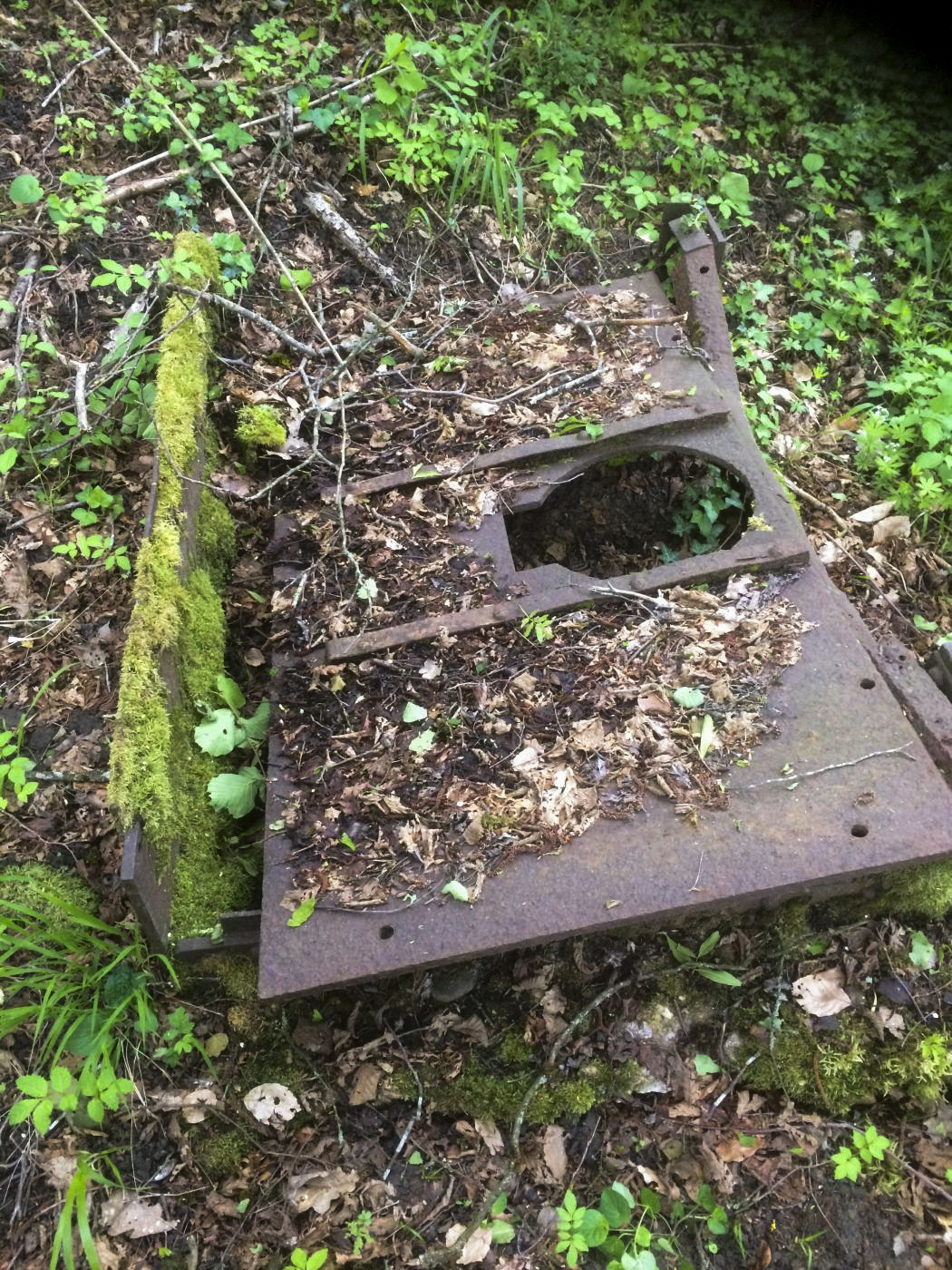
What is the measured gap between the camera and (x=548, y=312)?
3166 mm

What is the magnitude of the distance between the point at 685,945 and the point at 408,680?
44.2 inches

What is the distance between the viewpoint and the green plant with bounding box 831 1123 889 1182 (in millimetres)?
2057

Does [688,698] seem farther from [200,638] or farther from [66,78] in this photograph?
[66,78]

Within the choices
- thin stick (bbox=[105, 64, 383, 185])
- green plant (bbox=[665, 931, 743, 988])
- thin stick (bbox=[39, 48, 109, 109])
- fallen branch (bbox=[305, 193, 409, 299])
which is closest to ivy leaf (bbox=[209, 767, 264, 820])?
green plant (bbox=[665, 931, 743, 988])

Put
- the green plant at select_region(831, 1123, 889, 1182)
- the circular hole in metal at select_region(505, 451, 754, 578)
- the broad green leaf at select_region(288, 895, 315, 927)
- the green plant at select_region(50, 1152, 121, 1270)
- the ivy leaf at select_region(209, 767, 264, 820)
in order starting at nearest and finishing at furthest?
the green plant at select_region(50, 1152, 121, 1270)
the broad green leaf at select_region(288, 895, 315, 927)
the green plant at select_region(831, 1123, 889, 1182)
the ivy leaf at select_region(209, 767, 264, 820)
the circular hole in metal at select_region(505, 451, 754, 578)

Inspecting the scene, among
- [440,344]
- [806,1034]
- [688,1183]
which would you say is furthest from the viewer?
[440,344]

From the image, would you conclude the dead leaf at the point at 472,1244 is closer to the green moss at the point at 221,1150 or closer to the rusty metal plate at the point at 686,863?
the green moss at the point at 221,1150

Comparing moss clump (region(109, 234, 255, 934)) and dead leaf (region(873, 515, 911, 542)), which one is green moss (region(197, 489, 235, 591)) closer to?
moss clump (region(109, 234, 255, 934))

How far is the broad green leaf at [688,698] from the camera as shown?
2.16 meters

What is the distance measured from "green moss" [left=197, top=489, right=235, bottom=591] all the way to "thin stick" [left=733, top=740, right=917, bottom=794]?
1.77 metres

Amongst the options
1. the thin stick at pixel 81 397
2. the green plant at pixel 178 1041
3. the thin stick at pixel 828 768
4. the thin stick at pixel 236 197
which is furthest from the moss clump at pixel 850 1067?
the thin stick at pixel 81 397

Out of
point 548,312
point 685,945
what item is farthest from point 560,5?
point 685,945

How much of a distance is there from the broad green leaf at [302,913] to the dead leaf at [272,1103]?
60cm

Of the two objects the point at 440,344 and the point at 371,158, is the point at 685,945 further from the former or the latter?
the point at 371,158
